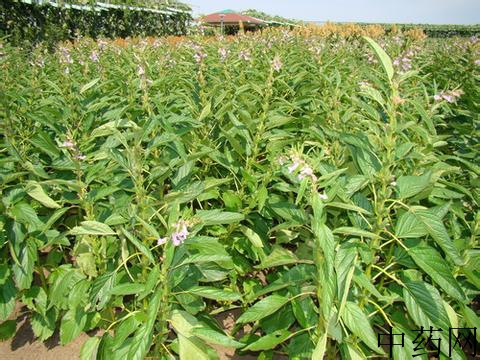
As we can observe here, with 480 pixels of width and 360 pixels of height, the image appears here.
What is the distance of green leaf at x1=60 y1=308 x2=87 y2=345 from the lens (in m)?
1.89

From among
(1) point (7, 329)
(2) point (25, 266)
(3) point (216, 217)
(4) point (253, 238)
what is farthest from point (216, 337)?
(1) point (7, 329)

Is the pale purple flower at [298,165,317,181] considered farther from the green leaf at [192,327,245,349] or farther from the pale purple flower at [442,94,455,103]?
the pale purple flower at [442,94,455,103]

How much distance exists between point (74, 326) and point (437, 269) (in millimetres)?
1739

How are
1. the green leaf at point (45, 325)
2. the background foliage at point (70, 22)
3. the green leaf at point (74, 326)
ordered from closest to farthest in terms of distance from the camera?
1. the green leaf at point (74, 326)
2. the green leaf at point (45, 325)
3. the background foliage at point (70, 22)

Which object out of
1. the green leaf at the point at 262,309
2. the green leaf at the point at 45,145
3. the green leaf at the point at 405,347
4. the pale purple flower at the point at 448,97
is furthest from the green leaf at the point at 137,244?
the pale purple flower at the point at 448,97

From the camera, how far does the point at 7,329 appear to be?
2.35m

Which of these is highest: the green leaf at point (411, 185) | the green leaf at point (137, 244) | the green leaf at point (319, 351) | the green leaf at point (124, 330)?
the green leaf at point (411, 185)

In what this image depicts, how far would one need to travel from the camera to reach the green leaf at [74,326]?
189 cm

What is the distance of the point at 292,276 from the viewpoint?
173 cm

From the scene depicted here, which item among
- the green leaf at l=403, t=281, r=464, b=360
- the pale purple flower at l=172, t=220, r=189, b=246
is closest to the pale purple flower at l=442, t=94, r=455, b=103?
the green leaf at l=403, t=281, r=464, b=360

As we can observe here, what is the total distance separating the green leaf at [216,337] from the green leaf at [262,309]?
137 millimetres

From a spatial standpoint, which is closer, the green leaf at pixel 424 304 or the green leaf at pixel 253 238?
the green leaf at pixel 424 304

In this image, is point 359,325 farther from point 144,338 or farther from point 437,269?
point 144,338

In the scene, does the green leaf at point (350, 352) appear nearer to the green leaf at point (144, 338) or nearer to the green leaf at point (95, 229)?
the green leaf at point (144, 338)
